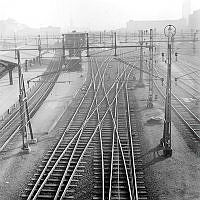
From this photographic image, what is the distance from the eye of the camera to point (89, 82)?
3198 centimetres

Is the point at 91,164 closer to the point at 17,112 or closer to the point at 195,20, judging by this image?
the point at 17,112

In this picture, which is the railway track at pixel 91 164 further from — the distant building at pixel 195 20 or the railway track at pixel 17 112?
the distant building at pixel 195 20

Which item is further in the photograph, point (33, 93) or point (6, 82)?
point (6, 82)

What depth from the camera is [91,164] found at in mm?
13586

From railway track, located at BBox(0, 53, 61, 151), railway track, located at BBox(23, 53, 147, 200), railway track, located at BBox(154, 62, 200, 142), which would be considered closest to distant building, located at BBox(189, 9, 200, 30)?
railway track, located at BBox(0, 53, 61, 151)

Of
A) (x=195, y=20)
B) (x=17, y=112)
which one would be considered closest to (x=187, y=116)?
(x=17, y=112)

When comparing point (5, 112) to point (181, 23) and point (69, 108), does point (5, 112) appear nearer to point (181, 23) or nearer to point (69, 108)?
point (69, 108)

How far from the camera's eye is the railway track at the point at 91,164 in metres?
11.3

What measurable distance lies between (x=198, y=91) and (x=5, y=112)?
583 inches

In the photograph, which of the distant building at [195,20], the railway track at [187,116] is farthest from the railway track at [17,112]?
the distant building at [195,20]

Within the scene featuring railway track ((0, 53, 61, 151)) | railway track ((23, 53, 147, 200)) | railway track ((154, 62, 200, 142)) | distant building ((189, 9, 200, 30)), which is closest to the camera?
railway track ((23, 53, 147, 200))

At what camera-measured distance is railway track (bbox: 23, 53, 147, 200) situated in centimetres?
1132

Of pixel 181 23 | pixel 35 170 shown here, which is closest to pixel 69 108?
pixel 35 170

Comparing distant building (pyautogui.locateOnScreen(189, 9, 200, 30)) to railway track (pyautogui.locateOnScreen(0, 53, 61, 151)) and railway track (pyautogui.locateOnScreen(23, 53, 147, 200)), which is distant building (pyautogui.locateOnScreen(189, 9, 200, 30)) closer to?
railway track (pyautogui.locateOnScreen(0, 53, 61, 151))
